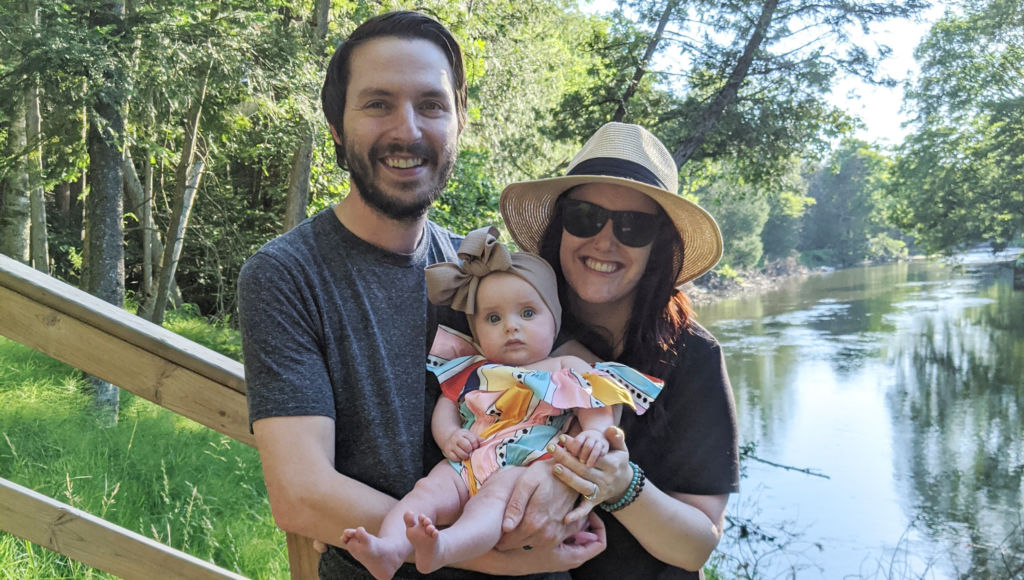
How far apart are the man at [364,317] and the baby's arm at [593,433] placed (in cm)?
11

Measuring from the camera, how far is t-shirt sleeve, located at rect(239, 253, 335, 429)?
1.49 m

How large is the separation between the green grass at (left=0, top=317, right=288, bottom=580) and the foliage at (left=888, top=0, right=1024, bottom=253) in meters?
17.5

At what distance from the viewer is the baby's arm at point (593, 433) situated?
160 cm

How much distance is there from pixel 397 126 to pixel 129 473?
3.67 meters

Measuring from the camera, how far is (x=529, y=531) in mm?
1555

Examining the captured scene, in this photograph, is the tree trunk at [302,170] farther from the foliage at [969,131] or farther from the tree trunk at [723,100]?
the foliage at [969,131]

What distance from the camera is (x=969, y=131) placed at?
746 inches

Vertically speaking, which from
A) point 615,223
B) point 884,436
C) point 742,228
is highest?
point 742,228

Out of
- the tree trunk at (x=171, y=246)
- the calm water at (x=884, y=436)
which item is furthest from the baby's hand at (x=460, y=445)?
the calm water at (x=884, y=436)

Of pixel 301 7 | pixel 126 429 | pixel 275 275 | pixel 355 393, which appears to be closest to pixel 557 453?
pixel 355 393

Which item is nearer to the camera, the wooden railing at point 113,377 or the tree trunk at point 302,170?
the wooden railing at point 113,377

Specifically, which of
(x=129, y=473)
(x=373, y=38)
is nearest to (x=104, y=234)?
(x=129, y=473)

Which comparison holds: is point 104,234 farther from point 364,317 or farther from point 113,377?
point 364,317

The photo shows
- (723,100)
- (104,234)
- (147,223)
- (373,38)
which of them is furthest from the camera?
(723,100)
